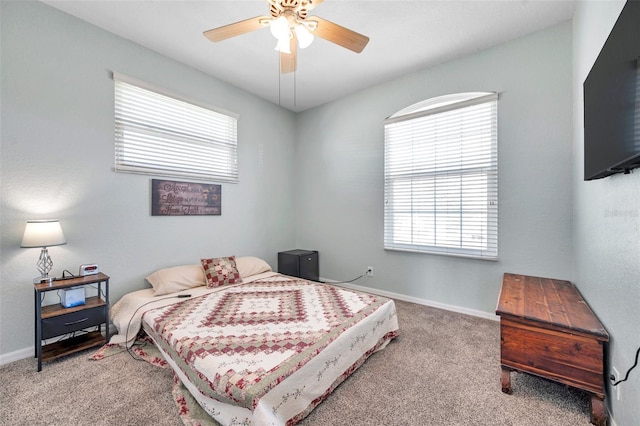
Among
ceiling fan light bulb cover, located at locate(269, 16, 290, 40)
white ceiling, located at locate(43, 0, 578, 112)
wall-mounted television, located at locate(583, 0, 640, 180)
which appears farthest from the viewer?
white ceiling, located at locate(43, 0, 578, 112)

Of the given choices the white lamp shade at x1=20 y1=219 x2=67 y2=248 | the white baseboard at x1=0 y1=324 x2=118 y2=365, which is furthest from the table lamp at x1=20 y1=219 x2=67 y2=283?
the white baseboard at x1=0 y1=324 x2=118 y2=365

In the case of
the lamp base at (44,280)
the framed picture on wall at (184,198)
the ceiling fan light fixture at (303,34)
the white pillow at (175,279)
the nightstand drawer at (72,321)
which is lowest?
the nightstand drawer at (72,321)

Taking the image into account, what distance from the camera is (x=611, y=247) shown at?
4.68 ft

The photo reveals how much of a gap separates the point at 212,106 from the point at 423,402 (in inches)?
147

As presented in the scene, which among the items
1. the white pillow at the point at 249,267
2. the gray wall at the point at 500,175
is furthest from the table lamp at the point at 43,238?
the gray wall at the point at 500,175

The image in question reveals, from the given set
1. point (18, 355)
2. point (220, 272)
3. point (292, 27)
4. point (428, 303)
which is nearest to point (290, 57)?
point (292, 27)

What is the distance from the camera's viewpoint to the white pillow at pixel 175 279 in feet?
8.63

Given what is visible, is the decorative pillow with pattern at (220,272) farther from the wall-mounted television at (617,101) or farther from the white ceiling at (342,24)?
the wall-mounted television at (617,101)

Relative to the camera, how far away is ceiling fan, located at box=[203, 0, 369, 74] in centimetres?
166

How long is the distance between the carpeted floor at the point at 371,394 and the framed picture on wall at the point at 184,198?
1494 millimetres

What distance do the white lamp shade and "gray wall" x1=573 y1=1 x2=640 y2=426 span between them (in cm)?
358

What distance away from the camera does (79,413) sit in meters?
1.52

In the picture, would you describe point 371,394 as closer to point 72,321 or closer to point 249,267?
point 249,267

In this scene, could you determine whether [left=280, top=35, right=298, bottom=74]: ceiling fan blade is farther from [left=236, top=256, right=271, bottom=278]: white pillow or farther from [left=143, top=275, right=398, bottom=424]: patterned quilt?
[left=236, top=256, right=271, bottom=278]: white pillow
